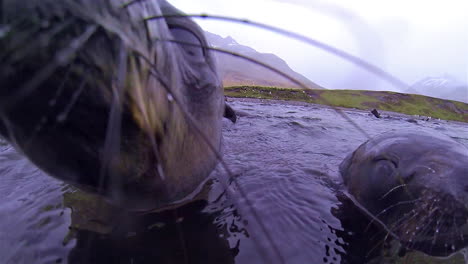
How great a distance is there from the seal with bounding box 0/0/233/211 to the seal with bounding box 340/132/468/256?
63.5 inches

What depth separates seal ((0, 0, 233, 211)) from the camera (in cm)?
55

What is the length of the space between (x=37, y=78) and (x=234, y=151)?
2.87 m

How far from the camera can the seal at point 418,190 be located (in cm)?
164

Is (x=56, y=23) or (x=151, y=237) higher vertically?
(x=56, y=23)

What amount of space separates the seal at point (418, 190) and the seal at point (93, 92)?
63.5 inches

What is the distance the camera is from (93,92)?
2.14 feet

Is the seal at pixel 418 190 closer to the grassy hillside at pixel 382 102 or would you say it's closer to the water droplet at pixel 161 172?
the water droplet at pixel 161 172

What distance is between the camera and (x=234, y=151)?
11.1 feet

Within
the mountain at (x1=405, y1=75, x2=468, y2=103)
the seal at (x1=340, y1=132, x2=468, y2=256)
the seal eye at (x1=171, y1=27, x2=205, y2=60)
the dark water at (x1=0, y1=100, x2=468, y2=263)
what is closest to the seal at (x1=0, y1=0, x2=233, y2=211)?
the seal eye at (x1=171, y1=27, x2=205, y2=60)

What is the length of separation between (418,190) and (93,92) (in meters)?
2.01

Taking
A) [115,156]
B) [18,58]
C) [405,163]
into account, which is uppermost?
[18,58]

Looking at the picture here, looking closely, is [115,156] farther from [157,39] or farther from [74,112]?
[157,39]

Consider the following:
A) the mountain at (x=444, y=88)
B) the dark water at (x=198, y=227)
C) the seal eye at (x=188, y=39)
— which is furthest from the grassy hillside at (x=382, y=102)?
the mountain at (x=444, y=88)

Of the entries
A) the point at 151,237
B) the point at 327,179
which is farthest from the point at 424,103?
the point at 151,237
